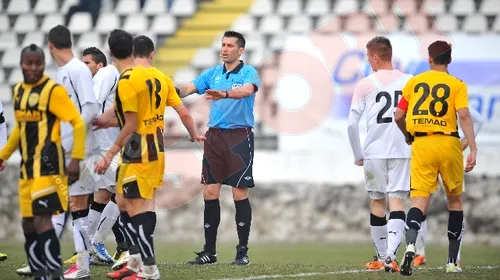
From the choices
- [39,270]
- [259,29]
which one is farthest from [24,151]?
[259,29]

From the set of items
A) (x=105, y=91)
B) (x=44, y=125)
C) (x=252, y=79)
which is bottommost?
(x=44, y=125)

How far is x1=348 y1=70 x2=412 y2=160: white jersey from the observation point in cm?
1018

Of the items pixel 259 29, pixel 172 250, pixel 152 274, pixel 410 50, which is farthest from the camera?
pixel 259 29

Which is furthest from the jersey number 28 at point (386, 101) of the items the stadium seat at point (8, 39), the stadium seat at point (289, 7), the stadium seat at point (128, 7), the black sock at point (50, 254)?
the stadium seat at point (8, 39)

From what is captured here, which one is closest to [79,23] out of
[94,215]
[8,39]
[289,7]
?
[8,39]

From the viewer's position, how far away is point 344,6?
19562mm

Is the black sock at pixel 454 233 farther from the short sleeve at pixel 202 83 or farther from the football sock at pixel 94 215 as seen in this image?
the football sock at pixel 94 215

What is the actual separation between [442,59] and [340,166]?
29.9 ft

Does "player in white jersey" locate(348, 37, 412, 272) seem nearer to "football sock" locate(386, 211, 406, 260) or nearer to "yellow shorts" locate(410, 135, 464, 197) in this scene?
"football sock" locate(386, 211, 406, 260)

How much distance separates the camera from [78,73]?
8.83 meters

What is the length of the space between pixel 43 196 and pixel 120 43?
1.45 meters

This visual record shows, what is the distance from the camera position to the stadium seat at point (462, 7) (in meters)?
19.3

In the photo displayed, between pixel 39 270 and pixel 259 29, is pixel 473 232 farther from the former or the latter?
pixel 39 270

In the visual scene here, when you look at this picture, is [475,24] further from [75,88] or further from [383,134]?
[75,88]
